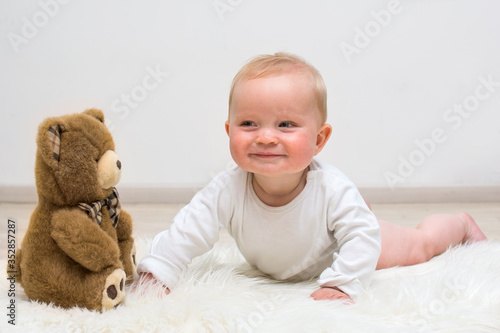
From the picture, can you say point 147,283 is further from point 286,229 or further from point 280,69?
point 280,69

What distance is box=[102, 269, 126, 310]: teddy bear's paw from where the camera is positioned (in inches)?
34.3

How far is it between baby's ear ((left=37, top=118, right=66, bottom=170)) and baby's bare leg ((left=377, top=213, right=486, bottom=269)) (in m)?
0.74

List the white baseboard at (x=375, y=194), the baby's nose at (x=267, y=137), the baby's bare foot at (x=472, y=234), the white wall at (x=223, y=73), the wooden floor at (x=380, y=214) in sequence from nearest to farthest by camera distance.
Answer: the baby's nose at (x=267, y=137), the baby's bare foot at (x=472, y=234), the wooden floor at (x=380, y=214), the white wall at (x=223, y=73), the white baseboard at (x=375, y=194)

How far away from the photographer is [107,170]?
90 centimetres

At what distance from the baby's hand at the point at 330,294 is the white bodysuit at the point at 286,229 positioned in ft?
0.05

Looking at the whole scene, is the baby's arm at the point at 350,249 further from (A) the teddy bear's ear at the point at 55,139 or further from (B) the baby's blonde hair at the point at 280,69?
(A) the teddy bear's ear at the point at 55,139

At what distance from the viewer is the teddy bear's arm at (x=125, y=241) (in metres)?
1.03

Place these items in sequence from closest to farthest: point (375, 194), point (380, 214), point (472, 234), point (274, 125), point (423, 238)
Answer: point (274, 125) → point (423, 238) → point (472, 234) → point (380, 214) → point (375, 194)

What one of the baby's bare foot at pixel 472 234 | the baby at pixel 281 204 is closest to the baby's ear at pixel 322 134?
the baby at pixel 281 204

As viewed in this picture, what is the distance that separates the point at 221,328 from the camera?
2.66 feet

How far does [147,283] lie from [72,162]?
272mm

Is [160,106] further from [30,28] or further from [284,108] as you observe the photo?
[284,108]

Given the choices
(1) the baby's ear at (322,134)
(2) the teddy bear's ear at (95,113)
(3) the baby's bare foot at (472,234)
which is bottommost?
(3) the baby's bare foot at (472,234)

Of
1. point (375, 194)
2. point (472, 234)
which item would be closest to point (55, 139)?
point (472, 234)
